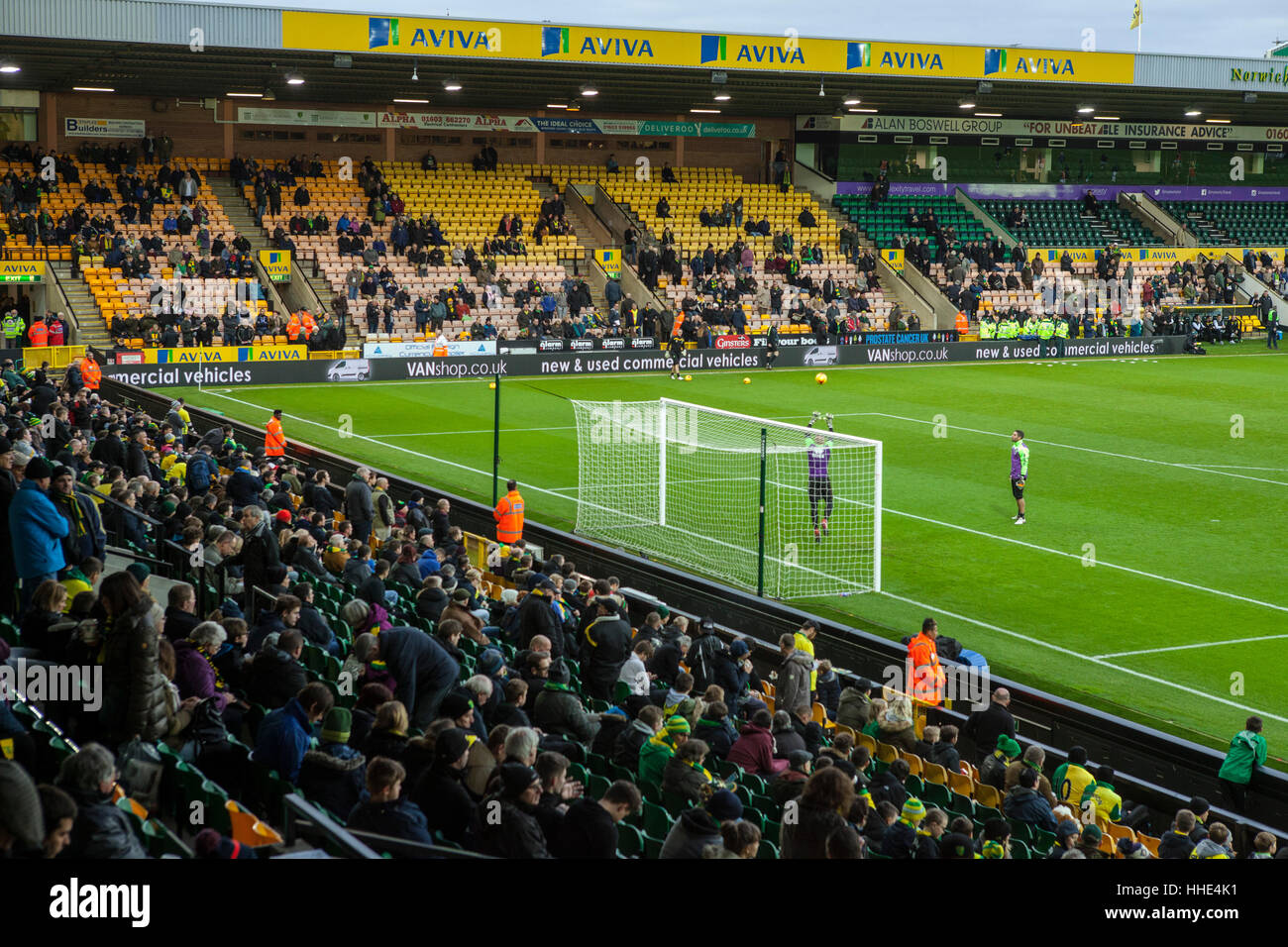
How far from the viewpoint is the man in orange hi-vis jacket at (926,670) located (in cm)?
1355

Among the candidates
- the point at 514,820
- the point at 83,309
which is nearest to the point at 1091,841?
the point at 514,820

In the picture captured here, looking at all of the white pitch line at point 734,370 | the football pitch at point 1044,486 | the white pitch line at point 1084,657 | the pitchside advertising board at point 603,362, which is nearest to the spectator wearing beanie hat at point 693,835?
the football pitch at point 1044,486

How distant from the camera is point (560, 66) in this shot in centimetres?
4428

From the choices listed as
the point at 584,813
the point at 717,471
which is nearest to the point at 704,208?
the point at 717,471

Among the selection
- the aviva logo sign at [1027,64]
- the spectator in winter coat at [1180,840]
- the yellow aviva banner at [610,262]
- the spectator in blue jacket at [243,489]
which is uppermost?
the aviva logo sign at [1027,64]

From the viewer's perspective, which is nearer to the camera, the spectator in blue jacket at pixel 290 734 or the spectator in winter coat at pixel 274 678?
the spectator in blue jacket at pixel 290 734

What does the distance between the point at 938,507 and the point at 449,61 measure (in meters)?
25.4

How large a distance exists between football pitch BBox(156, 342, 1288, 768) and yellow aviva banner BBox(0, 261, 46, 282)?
8.21 meters

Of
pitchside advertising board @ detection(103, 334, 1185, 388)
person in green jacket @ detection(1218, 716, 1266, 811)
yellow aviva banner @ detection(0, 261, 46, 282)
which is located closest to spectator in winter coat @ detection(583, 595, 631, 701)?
person in green jacket @ detection(1218, 716, 1266, 811)

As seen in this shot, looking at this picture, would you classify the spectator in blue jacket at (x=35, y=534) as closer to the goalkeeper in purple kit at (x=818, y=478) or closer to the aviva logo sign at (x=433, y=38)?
the goalkeeper in purple kit at (x=818, y=478)

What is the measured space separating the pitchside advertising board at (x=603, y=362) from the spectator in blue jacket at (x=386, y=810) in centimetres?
2711

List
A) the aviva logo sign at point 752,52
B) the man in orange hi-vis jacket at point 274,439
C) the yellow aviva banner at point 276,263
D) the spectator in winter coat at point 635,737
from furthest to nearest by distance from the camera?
the yellow aviva banner at point 276,263
the aviva logo sign at point 752,52
the man in orange hi-vis jacket at point 274,439
the spectator in winter coat at point 635,737

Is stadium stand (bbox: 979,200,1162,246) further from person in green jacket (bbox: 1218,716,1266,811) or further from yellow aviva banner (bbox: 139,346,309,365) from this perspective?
person in green jacket (bbox: 1218,716,1266,811)

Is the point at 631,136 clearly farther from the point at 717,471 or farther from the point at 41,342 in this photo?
the point at 717,471
